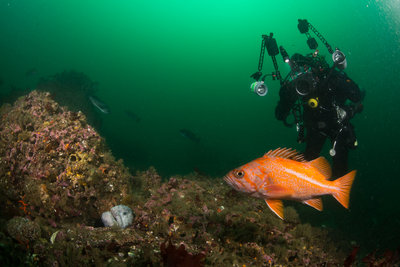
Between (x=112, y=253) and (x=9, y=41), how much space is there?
12510cm

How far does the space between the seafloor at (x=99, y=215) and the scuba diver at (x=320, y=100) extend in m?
2.95

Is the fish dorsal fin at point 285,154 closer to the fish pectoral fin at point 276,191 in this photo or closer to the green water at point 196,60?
the fish pectoral fin at point 276,191

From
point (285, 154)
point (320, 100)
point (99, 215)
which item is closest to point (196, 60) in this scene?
point (320, 100)

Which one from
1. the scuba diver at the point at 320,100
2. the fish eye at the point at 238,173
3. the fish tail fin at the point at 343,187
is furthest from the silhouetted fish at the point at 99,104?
the fish tail fin at the point at 343,187

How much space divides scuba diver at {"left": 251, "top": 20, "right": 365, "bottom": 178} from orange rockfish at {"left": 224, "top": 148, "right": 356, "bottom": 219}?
134 inches

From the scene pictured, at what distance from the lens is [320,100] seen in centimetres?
570

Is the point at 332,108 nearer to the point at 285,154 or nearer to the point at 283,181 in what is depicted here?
the point at 285,154

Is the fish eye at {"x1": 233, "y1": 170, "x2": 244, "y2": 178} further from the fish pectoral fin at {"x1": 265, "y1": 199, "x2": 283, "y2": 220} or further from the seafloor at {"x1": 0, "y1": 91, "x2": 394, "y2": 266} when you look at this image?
the seafloor at {"x1": 0, "y1": 91, "x2": 394, "y2": 266}

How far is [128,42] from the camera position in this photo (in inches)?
6348

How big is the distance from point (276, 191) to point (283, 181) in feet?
0.42

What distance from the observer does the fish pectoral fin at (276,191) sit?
2.16 metres

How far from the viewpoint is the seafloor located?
229cm

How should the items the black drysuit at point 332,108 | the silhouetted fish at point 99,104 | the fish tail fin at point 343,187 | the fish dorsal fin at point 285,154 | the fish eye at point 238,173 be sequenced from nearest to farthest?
the fish eye at point 238,173, the fish tail fin at point 343,187, the fish dorsal fin at point 285,154, the black drysuit at point 332,108, the silhouetted fish at point 99,104

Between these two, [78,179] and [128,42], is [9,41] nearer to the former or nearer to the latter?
[128,42]
